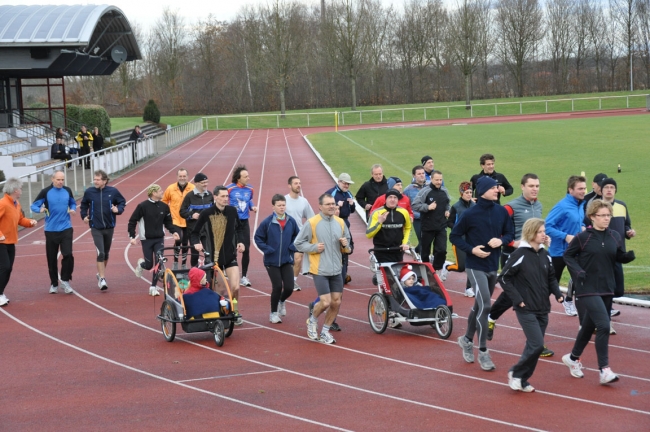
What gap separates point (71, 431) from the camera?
7289mm

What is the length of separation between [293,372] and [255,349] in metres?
1.08

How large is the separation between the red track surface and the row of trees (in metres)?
72.3

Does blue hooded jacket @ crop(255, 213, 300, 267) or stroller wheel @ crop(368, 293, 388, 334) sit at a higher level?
blue hooded jacket @ crop(255, 213, 300, 267)

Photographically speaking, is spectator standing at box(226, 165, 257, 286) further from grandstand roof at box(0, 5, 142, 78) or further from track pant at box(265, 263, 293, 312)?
grandstand roof at box(0, 5, 142, 78)

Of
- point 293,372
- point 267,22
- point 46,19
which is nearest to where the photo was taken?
point 293,372

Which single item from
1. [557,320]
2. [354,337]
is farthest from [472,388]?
[557,320]

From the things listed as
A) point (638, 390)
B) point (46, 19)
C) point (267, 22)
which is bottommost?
point (638, 390)

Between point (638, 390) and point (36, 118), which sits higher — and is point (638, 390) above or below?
below

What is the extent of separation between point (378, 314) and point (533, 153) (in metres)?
24.8

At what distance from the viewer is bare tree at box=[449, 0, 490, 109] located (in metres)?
82.2

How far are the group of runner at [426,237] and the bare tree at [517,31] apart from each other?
81192mm

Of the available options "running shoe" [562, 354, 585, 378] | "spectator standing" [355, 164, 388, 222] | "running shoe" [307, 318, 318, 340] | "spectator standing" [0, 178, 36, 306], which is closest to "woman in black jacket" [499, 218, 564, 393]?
"running shoe" [562, 354, 585, 378]

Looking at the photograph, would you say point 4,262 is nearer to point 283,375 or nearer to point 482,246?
point 283,375

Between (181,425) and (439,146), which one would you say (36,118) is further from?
(181,425)
